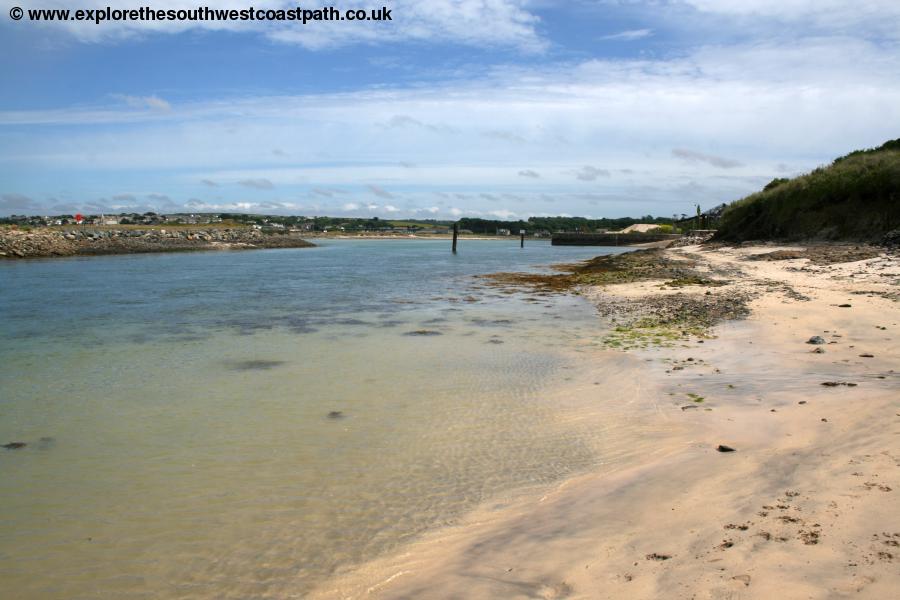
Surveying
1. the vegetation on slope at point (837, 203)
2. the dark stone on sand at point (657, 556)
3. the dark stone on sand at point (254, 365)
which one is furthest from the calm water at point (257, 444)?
the vegetation on slope at point (837, 203)

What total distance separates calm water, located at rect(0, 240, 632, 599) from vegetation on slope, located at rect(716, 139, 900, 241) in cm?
1788

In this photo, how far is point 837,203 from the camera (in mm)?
27719

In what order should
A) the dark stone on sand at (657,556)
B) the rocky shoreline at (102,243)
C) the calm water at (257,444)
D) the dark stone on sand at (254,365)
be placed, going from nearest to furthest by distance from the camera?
the dark stone on sand at (657,556) < the calm water at (257,444) < the dark stone on sand at (254,365) < the rocky shoreline at (102,243)

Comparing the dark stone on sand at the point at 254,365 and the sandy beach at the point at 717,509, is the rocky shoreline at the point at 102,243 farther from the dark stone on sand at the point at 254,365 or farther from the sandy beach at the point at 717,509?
the sandy beach at the point at 717,509

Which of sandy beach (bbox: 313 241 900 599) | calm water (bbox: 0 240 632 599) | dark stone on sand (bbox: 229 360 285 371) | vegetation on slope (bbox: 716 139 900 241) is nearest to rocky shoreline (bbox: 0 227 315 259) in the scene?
calm water (bbox: 0 240 632 599)

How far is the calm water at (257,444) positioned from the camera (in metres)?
4.40

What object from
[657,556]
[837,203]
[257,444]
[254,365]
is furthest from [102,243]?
[657,556]

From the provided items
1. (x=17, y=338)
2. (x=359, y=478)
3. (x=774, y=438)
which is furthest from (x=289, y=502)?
(x=17, y=338)

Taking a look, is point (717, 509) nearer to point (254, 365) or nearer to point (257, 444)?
point (257, 444)

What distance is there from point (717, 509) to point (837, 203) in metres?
29.2

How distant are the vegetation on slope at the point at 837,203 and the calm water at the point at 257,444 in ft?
58.7

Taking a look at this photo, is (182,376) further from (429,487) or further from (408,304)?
(408,304)

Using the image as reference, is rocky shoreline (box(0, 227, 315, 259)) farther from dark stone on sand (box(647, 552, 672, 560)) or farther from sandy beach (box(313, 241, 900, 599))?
dark stone on sand (box(647, 552, 672, 560))

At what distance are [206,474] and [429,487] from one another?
2246 millimetres
